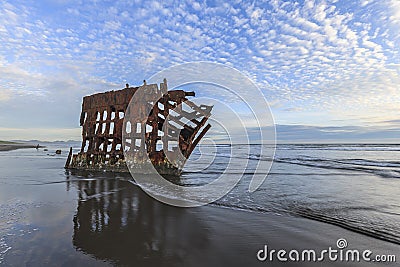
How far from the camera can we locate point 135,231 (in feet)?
15.5

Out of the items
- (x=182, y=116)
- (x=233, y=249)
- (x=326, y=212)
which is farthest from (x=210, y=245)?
(x=182, y=116)

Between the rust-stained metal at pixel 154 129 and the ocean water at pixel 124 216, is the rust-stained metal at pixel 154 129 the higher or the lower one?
the higher one

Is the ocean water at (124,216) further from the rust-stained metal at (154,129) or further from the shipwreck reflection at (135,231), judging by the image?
the rust-stained metal at (154,129)

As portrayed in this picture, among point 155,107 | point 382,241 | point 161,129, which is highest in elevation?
point 155,107

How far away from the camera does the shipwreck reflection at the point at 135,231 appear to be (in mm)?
3717

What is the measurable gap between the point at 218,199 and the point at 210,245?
377 centimetres

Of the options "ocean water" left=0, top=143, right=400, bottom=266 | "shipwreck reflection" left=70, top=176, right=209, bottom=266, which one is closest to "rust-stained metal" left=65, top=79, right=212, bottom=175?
"ocean water" left=0, top=143, right=400, bottom=266

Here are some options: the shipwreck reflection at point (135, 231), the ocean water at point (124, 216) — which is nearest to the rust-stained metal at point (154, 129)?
the ocean water at point (124, 216)

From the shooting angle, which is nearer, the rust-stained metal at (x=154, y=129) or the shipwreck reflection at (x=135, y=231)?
the shipwreck reflection at (x=135, y=231)

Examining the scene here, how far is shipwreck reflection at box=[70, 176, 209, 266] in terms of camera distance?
372 centimetres

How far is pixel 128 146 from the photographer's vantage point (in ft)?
42.0

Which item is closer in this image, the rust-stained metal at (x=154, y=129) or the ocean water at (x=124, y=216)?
the ocean water at (x=124, y=216)

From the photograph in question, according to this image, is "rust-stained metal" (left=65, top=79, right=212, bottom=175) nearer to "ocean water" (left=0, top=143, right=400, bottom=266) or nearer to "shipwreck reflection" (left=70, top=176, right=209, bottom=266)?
"ocean water" (left=0, top=143, right=400, bottom=266)

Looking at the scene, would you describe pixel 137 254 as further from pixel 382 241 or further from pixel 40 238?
pixel 382 241
